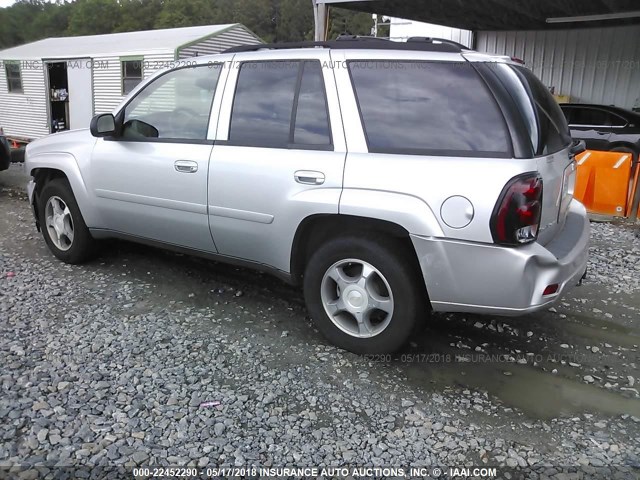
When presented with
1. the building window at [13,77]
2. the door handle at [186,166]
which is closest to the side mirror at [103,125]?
the door handle at [186,166]

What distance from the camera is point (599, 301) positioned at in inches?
174

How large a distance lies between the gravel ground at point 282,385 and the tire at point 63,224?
0.29m

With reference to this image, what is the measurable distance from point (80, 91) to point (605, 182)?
13055 mm

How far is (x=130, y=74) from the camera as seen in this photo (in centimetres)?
1325

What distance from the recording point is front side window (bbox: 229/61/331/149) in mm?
3381

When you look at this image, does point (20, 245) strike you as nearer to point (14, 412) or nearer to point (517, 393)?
point (14, 412)

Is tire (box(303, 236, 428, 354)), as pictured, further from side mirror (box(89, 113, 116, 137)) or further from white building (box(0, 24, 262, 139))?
white building (box(0, 24, 262, 139))

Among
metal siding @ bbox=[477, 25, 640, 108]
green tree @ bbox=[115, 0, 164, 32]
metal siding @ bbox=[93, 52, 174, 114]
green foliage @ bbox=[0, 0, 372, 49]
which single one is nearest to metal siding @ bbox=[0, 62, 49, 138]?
metal siding @ bbox=[93, 52, 174, 114]

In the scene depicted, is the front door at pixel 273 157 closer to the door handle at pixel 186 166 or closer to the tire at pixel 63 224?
the door handle at pixel 186 166

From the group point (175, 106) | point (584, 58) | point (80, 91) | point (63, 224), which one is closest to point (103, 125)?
point (175, 106)

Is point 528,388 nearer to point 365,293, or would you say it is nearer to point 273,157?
point 365,293

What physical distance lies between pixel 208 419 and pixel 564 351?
238cm

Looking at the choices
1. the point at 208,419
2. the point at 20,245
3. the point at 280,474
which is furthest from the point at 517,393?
the point at 20,245

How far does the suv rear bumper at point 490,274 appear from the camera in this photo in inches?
110
